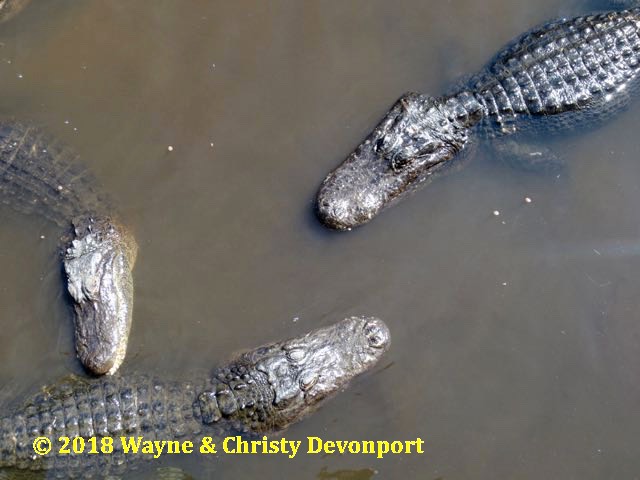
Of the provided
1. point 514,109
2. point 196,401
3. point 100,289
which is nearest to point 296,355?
point 196,401

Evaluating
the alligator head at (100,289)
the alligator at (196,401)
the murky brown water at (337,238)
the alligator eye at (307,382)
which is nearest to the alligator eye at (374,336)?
the alligator at (196,401)

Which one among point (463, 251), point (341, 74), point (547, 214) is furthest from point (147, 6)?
point (547, 214)

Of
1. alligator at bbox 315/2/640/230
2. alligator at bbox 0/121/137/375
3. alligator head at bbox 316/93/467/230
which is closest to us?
alligator at bbox 0/121/137/375

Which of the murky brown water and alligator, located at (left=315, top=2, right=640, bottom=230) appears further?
alligator, located at (left=315, top=2, right=640, bottom=230)

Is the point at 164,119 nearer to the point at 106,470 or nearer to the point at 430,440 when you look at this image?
the point at 106,470

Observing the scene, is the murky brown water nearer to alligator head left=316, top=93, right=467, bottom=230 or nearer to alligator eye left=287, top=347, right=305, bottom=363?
alligator head left=316, top=93, right=467, bottom=230

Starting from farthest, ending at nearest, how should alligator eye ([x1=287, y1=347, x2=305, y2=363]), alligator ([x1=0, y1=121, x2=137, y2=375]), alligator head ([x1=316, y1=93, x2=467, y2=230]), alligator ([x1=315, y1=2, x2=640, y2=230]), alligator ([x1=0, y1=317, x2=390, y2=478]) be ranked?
alligator ([x1=315, y1=2, x2=640, y2=230]) < alligator head ([x1=316, y1=93, x2=467, y2=230]) < alligator ([x1=0, y1=121, x2=137, y2=375]) < alligator eye ([x1=287, y1=347, x2=305, y2=363]) < alligator ([x1=0, y1=317, x2=390, y2=478])

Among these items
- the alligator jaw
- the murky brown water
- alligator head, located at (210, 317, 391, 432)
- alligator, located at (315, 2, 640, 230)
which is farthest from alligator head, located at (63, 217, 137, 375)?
alligator, located at (315, 2, 640, 230)
